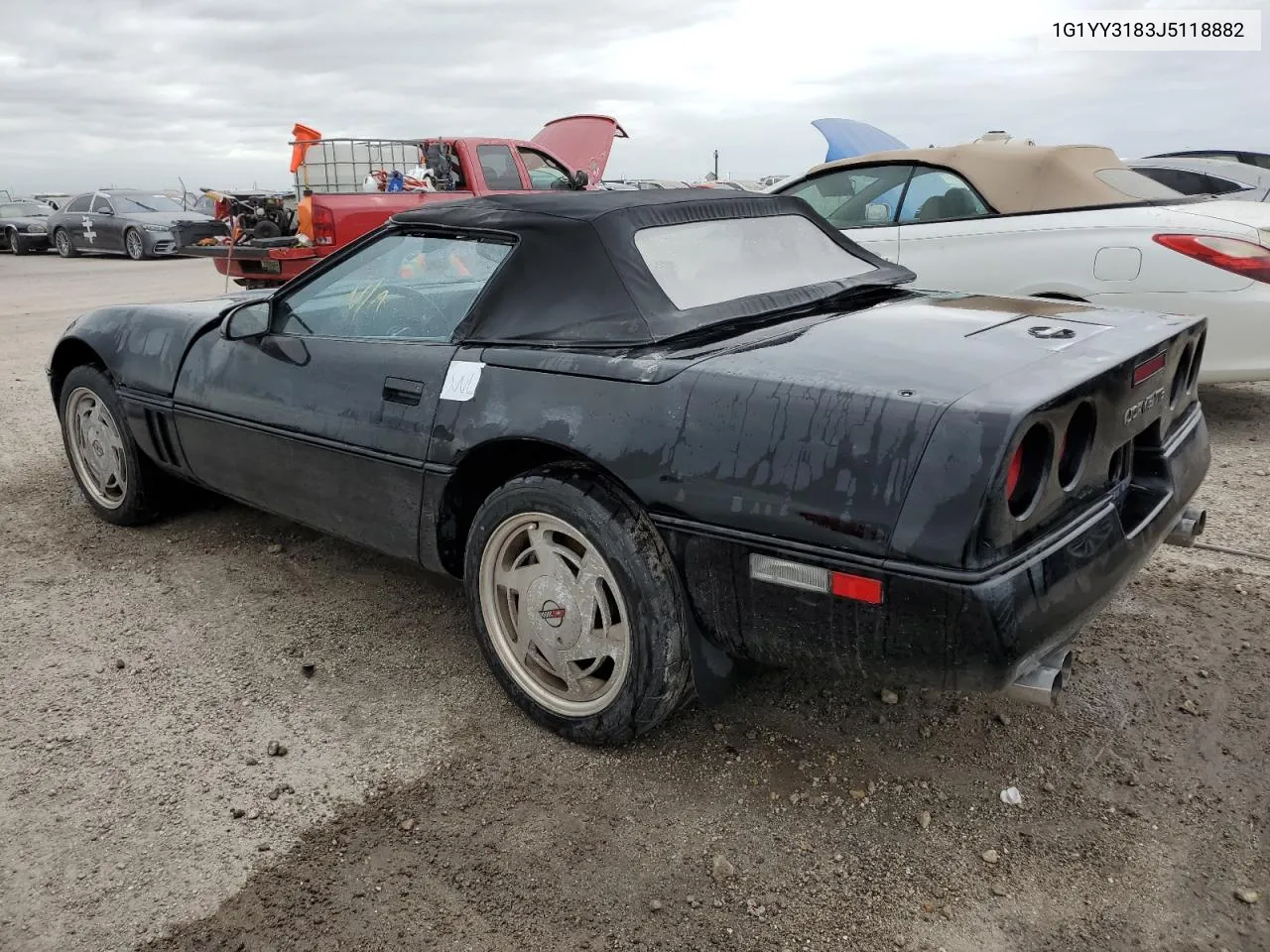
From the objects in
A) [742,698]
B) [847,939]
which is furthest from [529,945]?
[742,698]

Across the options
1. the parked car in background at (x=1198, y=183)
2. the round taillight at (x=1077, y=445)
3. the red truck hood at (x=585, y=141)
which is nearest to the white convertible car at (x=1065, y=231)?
the parked car in background at (x=1198, y=183)

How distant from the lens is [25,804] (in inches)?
97.6

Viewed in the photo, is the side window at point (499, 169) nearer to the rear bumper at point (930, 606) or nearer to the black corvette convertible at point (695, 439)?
the black corvette convertible at point (695, 439)

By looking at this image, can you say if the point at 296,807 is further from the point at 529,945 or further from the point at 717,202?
the point at 717,202

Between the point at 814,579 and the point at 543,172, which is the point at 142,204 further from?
the point at 814,579

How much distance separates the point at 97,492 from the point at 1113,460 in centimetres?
396

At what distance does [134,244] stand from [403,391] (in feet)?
61.3

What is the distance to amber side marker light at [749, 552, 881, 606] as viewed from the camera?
205 cm

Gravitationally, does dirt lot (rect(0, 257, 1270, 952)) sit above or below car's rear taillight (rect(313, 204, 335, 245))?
below

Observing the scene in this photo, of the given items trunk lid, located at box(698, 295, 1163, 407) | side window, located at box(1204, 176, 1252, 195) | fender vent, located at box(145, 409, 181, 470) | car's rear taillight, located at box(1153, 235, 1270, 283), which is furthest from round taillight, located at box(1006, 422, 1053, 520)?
side window, located at box(1204, 176, 1252, 195)

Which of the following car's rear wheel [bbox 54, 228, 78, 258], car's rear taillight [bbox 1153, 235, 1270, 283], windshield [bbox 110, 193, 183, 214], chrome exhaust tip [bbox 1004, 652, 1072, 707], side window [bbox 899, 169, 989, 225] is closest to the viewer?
chrome exhaust tip [bbox 1004, 652, 1072, 707]

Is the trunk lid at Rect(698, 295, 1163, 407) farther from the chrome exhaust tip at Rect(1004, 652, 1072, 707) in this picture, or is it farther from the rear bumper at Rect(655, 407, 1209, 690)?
the chrome exhaust tip at Rect(1004, 652, 1072, 707)

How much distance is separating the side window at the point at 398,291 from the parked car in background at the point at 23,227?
21.0m

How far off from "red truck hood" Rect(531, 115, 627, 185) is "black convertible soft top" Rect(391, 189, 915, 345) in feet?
36.6
